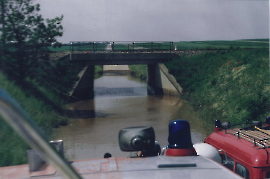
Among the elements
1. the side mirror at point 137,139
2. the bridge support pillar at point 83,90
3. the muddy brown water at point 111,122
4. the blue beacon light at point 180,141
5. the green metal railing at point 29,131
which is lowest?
the muddy brown water at point 111,122

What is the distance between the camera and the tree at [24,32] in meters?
11.3

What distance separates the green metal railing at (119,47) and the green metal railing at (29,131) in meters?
24.1

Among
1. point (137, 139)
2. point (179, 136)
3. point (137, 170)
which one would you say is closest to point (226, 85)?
point (179, 136)

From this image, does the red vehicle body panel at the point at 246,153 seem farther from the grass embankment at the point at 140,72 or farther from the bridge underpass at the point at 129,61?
the grass embankment at the point at 140,72

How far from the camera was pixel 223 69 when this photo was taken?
18797mm

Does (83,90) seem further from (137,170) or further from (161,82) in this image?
(137,170)

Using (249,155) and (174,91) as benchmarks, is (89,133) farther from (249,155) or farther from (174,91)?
(174,91)

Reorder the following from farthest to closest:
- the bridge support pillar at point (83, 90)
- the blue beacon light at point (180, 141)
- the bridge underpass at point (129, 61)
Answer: the bridge underpass at point (129, 61)
the bridge support pillar at point (83, 90)
the blue beacon light at point (180, 141)

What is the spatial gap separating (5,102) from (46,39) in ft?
42.9

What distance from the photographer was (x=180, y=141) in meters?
3.20

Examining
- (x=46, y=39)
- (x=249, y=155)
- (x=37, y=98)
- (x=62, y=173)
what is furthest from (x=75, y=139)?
(x=62, y=173)

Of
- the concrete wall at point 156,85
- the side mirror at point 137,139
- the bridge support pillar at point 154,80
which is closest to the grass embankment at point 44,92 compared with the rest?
the concrete wall at point 156,85

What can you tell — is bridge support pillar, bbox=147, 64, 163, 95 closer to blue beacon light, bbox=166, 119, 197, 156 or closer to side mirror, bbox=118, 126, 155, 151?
blue beacon light, bbox=166, 119, 197, 156

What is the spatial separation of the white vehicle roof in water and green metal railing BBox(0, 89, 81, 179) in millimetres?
1162
